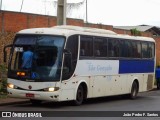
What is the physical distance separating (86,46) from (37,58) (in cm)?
260

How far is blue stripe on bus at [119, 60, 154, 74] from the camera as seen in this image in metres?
24.2

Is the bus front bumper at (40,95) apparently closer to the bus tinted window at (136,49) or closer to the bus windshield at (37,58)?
the bus windshield at (37,58)

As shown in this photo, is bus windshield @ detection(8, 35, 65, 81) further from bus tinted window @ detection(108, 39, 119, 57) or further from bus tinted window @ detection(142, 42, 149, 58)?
bus tinted window @ detection(142, 42, 149, 58)

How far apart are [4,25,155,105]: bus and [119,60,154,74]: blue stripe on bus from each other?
0.43ft

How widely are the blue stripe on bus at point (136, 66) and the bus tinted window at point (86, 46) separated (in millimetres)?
3192

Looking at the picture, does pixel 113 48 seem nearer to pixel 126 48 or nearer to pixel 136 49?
pixel 126 48

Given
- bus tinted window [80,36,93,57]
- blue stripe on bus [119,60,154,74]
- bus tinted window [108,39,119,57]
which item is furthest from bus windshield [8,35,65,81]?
blue stripe on bus [119,60,154,74]

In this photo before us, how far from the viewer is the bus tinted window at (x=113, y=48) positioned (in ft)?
74.7

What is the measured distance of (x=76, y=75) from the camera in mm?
19875

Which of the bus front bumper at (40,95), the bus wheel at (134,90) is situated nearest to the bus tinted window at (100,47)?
the bus front bumper at (40,95)

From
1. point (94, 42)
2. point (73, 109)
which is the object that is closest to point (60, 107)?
point (73, 109)

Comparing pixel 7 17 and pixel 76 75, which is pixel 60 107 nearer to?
pixel 76 75

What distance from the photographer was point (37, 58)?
18906 millimetres

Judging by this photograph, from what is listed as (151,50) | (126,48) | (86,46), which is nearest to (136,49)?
(126,48)
